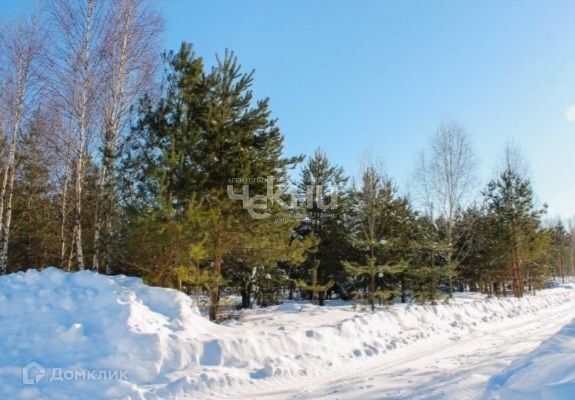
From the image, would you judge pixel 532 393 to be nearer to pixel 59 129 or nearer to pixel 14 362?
pixel 14 362

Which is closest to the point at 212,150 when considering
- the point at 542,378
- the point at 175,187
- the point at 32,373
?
the point at 175,187

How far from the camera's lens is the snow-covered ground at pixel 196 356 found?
5672 mm

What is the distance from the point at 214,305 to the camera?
466 inches

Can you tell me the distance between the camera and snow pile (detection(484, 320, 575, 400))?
3562mm

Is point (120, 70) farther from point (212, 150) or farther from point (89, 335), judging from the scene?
point (89, 335)

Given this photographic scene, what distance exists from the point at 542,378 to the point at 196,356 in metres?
5.38

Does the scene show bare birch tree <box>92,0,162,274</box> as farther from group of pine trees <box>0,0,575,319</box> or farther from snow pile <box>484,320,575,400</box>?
snow pile <box>484,320,575,400</box>

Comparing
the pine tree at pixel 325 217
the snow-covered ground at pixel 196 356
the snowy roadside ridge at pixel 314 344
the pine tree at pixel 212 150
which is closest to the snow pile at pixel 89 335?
the snow-covered ground at pixel 196 356

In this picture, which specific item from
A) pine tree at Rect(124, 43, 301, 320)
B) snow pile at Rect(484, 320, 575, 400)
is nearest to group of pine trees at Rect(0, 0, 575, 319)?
pine tree at Rect(124, 43, 301, 320)

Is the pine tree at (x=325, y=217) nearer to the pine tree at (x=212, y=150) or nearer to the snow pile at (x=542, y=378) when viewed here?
the pine tree at (x=212, y=150)

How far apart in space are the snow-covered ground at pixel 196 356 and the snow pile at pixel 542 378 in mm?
22

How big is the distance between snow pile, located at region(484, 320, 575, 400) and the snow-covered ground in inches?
0.9

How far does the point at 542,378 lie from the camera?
13.1 ft

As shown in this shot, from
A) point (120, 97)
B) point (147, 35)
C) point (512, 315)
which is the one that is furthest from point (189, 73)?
point (512, 315)
